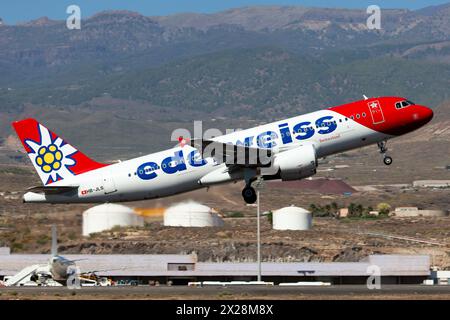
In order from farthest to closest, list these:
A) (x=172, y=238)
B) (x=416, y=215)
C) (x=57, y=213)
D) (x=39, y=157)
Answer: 1. (x=416, y=215)
2. (x=172, y=238)
3. (x=57, y=213)
4. (x=39, y=157)

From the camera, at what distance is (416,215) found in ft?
645

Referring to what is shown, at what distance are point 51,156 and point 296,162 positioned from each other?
67.1 feet

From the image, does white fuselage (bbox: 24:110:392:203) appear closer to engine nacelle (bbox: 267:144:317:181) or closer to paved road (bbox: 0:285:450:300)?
engine nacelle (bbox: 267:144:317:181)

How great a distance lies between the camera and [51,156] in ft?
294

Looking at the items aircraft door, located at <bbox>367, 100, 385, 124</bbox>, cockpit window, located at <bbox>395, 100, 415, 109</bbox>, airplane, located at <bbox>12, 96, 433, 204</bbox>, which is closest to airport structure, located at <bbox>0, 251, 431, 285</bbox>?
airplane, located at <bbox>12, 96, 433, 204</bbox>

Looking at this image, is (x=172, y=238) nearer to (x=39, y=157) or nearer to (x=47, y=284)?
(x=47, y=284)

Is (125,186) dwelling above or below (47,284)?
above

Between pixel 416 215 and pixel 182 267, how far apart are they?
7868cm

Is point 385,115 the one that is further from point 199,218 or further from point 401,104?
point 199,218

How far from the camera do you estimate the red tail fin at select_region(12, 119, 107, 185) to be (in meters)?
88.6

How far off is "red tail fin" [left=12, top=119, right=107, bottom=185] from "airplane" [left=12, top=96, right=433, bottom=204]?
108 millimetres

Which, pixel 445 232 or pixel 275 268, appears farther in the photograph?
pixel 445 232

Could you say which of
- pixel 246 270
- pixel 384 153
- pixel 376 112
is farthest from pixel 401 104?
pixel 246 270
